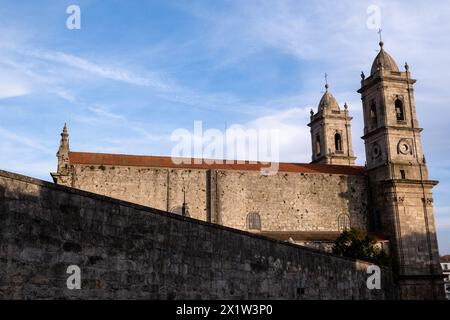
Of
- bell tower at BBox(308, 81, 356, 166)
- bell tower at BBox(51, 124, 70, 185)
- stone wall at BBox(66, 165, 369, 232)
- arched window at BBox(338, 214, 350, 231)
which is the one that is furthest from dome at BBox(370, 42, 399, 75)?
bell tower at BBox(51, 124, 70, 185)

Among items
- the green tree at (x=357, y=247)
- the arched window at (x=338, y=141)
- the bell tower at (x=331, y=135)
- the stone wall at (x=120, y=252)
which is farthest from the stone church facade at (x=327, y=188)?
the stone wall at (x=120, y=252)

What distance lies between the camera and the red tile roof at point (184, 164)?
39219 mm

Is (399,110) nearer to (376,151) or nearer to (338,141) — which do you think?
(376,151)

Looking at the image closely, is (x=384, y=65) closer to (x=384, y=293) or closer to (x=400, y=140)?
(x=400, y=140)

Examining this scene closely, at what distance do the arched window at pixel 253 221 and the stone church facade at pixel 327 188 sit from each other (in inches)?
3.2

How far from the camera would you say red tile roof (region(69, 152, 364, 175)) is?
39.2 m

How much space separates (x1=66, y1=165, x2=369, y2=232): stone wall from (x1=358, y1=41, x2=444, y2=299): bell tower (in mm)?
2284

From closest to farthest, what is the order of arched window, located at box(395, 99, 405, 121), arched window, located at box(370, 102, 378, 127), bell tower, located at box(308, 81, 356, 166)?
arched window, located at box(395, 99, 405, 121) → arched window, located at box(370, 102, 378, 127) → bell tower, located at box(308, 81, 356, 166)

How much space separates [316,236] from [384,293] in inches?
940

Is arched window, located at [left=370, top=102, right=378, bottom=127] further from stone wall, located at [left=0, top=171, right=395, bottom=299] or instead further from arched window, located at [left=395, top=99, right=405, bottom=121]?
stone wall, located at [left=0, top=171, right=395, bottom=299]

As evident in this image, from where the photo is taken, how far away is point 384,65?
4681 cm

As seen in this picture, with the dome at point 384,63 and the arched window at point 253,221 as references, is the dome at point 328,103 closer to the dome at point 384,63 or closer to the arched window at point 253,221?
the dome at point 384,63

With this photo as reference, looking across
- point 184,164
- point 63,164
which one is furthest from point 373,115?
point 63,164
